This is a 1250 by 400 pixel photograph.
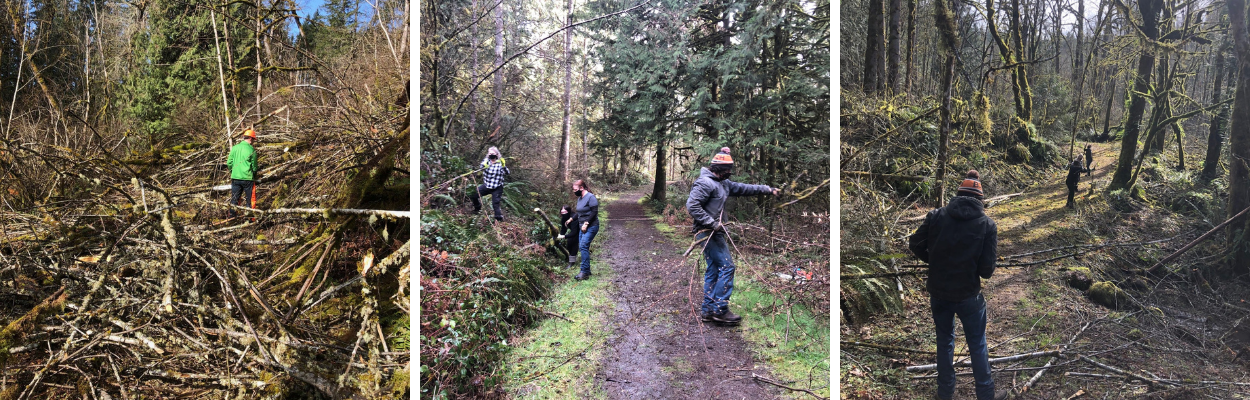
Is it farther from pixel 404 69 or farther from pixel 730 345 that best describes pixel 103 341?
pixel 730 345

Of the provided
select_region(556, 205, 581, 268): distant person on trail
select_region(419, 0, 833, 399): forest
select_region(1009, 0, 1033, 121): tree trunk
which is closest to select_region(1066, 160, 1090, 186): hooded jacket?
select_region(1009, 0, 1033, 121): tree trunk

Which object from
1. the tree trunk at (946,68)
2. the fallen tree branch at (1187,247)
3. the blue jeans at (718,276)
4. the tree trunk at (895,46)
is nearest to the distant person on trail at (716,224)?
the blue jeans at (718,276)

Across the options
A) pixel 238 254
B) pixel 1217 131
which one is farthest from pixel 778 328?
pixel 238 254

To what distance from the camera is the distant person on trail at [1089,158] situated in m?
2.64

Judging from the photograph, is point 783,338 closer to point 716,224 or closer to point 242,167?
point 716,224

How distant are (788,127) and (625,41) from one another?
1136 mm

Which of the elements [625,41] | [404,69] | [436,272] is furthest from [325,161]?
[625,41]

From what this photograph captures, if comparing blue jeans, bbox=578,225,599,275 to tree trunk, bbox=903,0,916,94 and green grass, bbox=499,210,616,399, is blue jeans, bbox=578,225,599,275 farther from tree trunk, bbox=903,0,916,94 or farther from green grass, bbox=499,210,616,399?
tree trunk, bbox=903,0,916,94

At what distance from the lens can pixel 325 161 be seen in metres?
3.92

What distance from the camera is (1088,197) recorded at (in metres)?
2.64

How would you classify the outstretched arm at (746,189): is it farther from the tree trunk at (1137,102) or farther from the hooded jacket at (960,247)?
the tree trunk at (1137,102)

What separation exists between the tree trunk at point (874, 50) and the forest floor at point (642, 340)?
1.92m

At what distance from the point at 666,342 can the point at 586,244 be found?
0.72m

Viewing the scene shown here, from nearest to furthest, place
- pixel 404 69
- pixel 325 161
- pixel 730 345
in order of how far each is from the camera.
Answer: pixel 730 345
pixel 404 69
pixel 325 161
